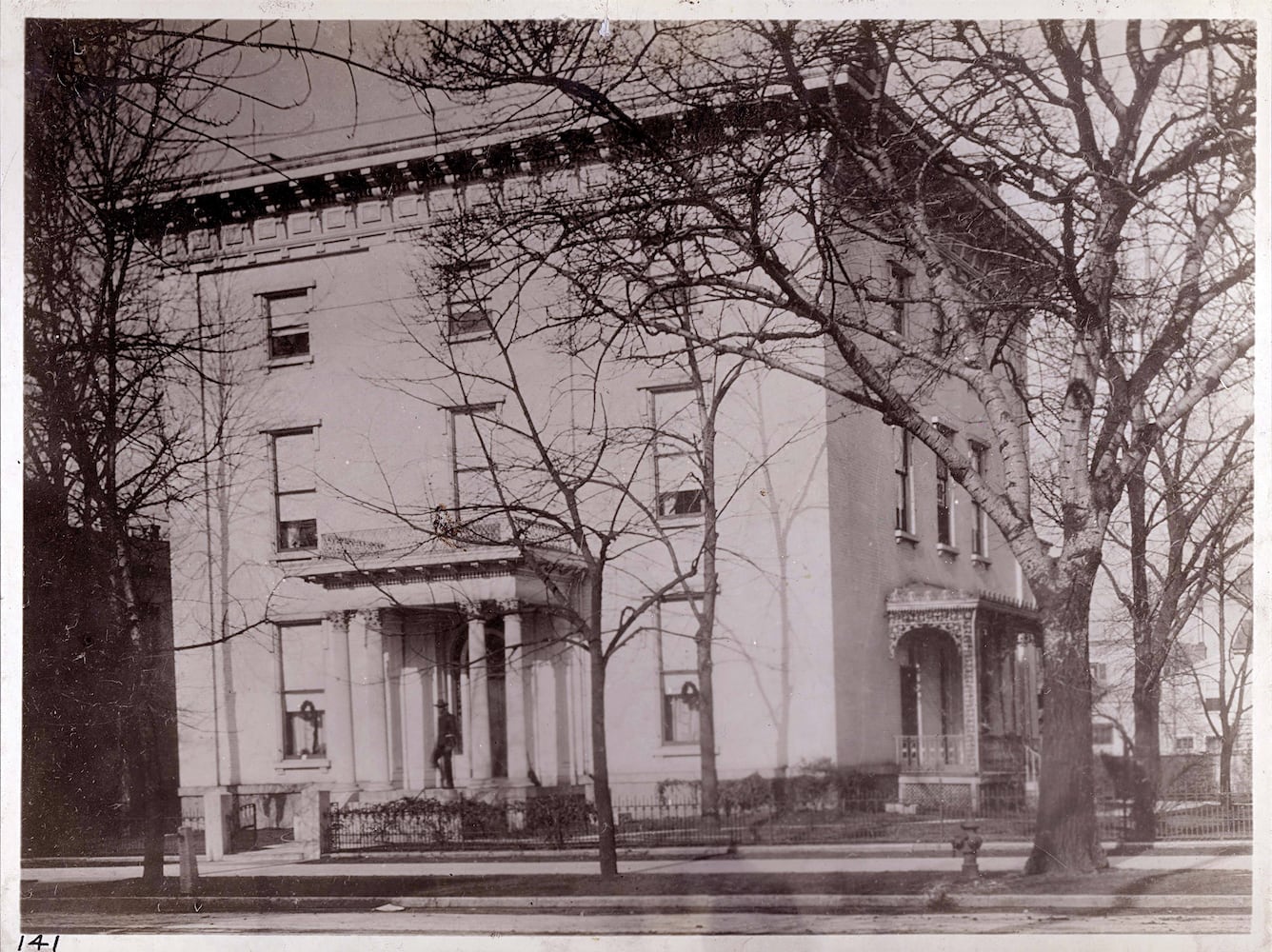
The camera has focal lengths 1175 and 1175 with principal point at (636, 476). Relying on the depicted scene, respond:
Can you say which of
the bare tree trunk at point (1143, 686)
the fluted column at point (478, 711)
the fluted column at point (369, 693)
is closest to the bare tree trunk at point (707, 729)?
the fluted column at point (478, 711)

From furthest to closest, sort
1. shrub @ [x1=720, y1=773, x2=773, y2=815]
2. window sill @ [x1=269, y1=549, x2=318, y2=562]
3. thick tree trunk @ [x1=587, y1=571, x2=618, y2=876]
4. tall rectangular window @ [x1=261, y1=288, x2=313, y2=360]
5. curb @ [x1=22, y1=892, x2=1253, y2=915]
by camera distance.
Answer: tall rectangular window @ [x1=261, y1=288, x2=313, y2=360]
window sill @ [x1=269, y1=549, x2=318, y2=562]
thick tree trunk @ [x1=587, y1=571, x2=618, y2=876]
shrub @ [x1=720, y1=773, x2=773, y2=815]
curb @ [x1=22, y1=892, x2=1253, y2=915]

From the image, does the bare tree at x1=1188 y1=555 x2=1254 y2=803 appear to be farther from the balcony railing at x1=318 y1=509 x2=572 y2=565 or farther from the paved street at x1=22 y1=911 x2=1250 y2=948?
the balcony railing at x1=318 y1=509 x2=572 y2=565

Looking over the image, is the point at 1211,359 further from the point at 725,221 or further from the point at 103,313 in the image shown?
the point at 103,313

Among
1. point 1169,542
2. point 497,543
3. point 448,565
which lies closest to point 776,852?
point 497,543

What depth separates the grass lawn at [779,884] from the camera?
7156mm

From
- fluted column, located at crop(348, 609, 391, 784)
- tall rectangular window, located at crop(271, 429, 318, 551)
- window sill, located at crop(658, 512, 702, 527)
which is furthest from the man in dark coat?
window sill, located at crop(658, 512, 702, 527)

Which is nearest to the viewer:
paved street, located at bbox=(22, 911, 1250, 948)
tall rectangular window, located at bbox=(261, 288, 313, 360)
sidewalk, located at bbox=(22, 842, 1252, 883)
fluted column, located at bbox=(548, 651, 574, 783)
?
paved street, located at bbox=(22, 911, 1250, 948)

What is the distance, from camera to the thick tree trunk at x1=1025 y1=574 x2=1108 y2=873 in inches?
288

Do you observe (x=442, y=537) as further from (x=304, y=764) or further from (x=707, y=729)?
(x=707, y=729)

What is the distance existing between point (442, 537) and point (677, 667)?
177cm

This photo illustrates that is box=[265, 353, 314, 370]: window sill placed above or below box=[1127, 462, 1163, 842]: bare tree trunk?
above

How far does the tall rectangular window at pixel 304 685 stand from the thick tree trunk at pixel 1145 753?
531cm

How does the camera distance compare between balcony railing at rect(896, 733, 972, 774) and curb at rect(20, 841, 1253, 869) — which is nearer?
curb at rect(20, 841, 1253, 869)

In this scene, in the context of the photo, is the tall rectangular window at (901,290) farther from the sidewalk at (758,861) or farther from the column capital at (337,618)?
the column capital at (337,618)
